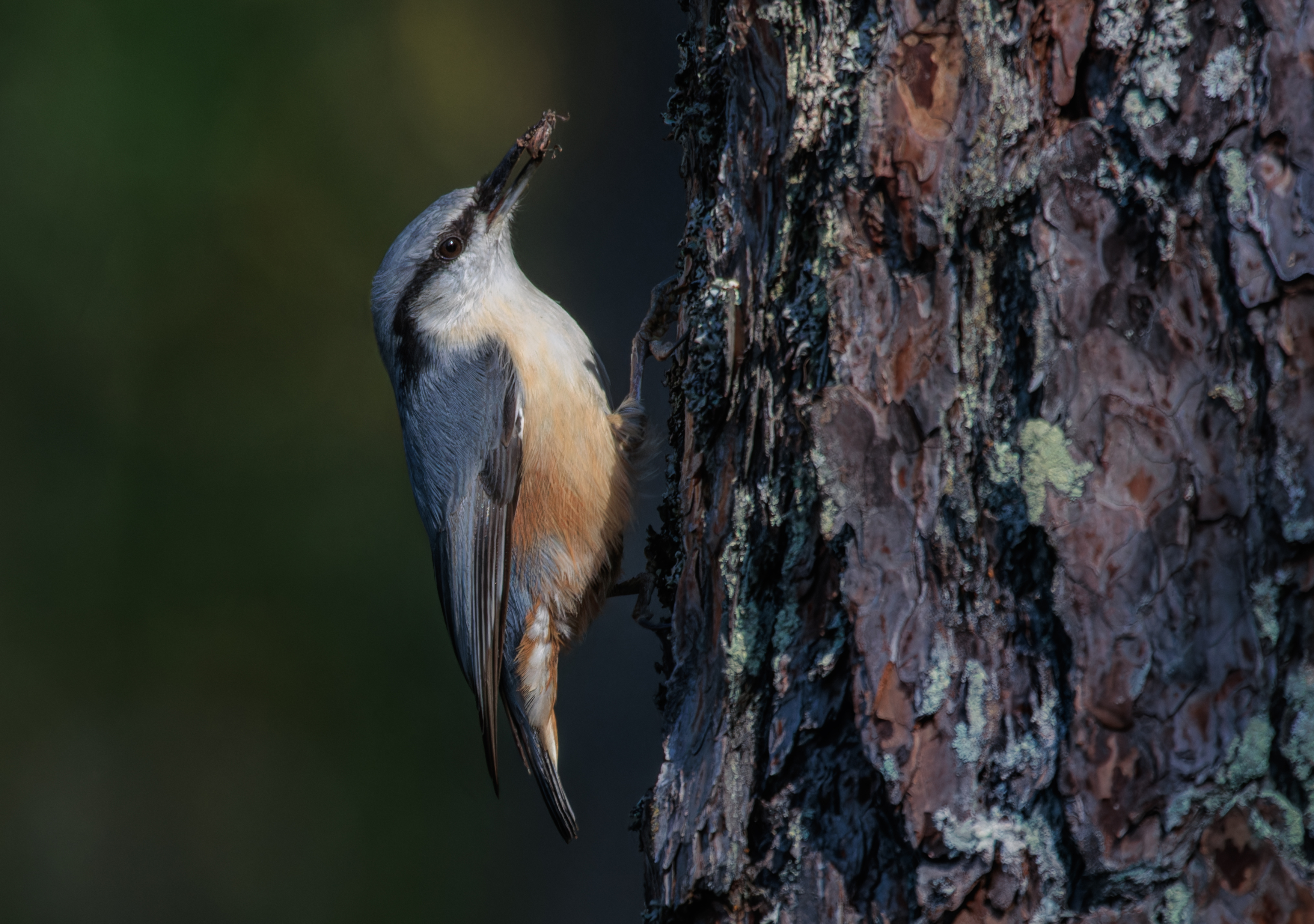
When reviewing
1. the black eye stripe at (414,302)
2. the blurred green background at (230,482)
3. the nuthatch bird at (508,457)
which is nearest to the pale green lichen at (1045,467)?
the nuthatch bird at (508,457)

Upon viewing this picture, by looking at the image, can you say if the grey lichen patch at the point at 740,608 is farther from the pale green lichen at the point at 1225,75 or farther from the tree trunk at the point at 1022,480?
the pale green lichen at the point at 1225,75

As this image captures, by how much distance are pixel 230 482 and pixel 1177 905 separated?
3.28m

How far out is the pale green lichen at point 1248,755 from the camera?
2.69ft

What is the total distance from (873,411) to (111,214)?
126 inches

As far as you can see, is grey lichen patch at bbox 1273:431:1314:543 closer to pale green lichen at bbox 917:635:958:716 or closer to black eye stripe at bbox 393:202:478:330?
pale green lichen at bbox 917:635:958:716

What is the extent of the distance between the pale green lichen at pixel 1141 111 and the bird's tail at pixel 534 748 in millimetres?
1848

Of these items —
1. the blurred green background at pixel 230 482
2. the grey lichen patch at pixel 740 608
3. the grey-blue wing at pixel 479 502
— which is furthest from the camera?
the blurred green background at pixel 230 482

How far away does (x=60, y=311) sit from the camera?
3.45 metres

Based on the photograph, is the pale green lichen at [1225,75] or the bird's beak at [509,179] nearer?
the pale green lichen at [1225,75]

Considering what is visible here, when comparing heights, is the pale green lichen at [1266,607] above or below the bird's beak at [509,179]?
below

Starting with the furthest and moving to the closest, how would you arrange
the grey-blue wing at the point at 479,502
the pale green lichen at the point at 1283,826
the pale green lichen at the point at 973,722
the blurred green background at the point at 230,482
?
the blurred green background at the point at 230,482, the grey-blue wing at the point at 479,502, the pale green lichen at the point at 973,722, the pale green lichen at the point at 1283,826

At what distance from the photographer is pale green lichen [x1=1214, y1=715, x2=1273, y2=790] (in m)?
0.82

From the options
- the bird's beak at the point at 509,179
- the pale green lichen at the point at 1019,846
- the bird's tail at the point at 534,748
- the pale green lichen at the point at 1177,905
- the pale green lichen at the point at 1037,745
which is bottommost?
the bird's tail at the point at 534,748

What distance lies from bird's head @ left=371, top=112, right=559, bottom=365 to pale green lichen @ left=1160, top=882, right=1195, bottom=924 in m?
2.00
